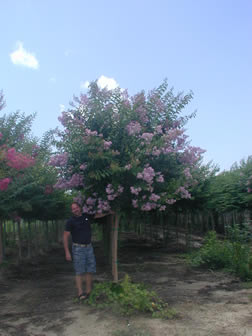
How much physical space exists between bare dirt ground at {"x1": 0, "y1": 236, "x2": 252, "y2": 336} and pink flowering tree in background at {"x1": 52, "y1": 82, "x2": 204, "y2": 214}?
1.75 meters

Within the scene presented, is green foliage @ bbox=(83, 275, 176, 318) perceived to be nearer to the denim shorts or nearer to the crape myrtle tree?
the denim shorts

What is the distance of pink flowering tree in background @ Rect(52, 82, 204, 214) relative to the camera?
615cm

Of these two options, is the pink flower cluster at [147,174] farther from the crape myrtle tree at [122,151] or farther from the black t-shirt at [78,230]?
the black t-shirt at [78,230]

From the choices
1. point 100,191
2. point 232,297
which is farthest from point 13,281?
point 232,297

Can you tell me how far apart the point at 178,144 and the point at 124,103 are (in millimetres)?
1275

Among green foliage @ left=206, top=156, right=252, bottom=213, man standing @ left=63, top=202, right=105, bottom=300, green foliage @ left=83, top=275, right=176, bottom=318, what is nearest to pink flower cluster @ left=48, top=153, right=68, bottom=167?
man standing @ left=63, top=202, right=105, bottom=300

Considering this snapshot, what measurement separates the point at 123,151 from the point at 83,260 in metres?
2.03

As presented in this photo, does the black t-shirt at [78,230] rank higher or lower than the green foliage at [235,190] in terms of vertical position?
lower

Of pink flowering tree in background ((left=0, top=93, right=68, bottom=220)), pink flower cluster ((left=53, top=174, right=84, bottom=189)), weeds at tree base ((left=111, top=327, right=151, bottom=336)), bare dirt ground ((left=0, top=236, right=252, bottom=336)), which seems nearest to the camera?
weeds at tree base ((left=111, top=327, right=151, bottom=336))

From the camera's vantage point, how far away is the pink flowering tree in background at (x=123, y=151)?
615 centimetres

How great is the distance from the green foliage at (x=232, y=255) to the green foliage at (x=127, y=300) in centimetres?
306

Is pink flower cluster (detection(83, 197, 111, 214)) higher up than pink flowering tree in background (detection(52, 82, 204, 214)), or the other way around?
pink flowering tree in background (detection(52, 82, 204, 214))

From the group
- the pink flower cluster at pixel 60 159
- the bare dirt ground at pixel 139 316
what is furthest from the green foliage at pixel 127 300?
the pink flower cluster at pixel 60 159

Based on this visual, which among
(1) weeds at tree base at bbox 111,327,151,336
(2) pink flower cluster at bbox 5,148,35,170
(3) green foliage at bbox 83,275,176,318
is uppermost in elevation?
(2) pink flower cluster at bbox 5,148,35,170
